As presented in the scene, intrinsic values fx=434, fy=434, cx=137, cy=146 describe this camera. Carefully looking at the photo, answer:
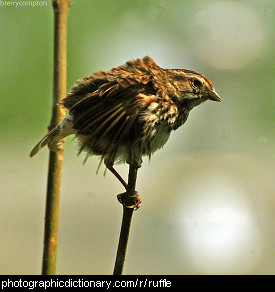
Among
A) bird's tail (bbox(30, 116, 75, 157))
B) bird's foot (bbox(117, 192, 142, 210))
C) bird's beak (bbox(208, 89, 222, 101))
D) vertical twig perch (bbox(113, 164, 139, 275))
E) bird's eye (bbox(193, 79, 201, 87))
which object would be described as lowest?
vertical twig perch (bbox(113, 164, 139, 275))

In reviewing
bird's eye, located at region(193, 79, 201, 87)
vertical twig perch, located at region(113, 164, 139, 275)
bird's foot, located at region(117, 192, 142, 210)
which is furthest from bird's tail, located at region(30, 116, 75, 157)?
bird's eye, located at region(193, 79, 201, 87)

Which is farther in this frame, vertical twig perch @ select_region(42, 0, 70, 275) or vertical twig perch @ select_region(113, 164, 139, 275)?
vertical twig perch @ select_region(42, 0, 70, 275)

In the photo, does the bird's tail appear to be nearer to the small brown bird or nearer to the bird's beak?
the small brown bird

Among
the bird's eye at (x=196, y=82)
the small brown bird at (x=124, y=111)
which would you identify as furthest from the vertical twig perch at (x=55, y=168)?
the bird's eye at (x=196, y=82)

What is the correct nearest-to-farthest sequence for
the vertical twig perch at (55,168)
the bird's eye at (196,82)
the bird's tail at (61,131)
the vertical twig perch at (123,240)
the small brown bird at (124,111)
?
the vertical twig perch at (123,240) → the vertical twig perch at (55,168) → the small brown bird at (124,111) → the bird's tail at (61,131) → the bird's eye at (196,82)

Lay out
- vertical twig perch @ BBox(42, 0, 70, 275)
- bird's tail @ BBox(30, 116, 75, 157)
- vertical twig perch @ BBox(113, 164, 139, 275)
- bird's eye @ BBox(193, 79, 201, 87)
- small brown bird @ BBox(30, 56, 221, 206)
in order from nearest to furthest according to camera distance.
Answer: vertical twig perch @ BBox(113, 164, 139, 275)
vertical twig perch @ BBox(42, 0, 70, 275)
small brown bird @ BBox(30, 56, 221, 206)
bird's tail @ BBox(30, 116, 75, 157)
bird's eye @ BBox(193, 79, 201, 87)

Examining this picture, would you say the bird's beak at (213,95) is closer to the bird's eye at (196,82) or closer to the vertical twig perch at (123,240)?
the bird's eye at (196,82)

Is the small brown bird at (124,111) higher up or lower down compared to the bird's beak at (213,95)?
lower down

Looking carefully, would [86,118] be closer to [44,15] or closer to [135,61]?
[135,61]
